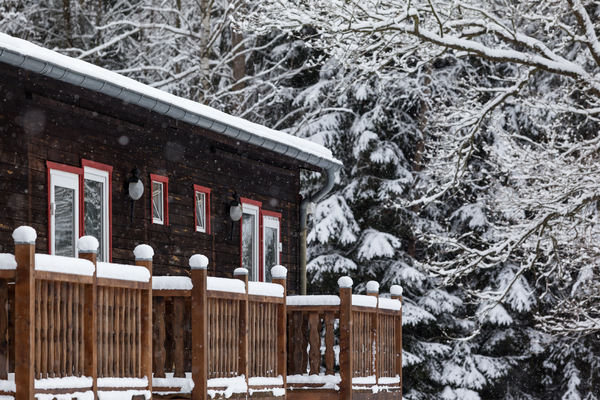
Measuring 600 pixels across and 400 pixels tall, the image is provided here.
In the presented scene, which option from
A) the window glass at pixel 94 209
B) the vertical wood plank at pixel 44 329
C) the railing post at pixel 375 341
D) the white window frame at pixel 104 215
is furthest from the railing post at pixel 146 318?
the railing post at pixel 375 341

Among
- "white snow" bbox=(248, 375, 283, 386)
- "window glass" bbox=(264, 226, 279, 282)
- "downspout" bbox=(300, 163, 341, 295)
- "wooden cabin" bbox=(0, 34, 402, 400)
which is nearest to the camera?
"wooden cabin" bbox=(0, 34, 402, 400)

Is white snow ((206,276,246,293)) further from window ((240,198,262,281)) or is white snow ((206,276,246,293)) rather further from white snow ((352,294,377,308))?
window ((240,198,262,281))

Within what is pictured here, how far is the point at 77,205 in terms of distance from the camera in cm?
1019

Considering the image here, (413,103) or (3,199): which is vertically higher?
(413,103)

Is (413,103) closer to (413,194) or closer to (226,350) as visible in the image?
(413,194)

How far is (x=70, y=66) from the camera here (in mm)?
9125

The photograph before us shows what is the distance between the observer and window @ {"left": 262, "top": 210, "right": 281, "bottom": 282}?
50.0 ft

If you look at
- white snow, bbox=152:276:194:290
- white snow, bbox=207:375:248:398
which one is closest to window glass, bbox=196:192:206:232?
white snow, bbox=207:375:248:398

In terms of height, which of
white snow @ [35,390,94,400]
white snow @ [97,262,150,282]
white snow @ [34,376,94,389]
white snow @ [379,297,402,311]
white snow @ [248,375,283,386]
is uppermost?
white snow @ [97,262,150,282]

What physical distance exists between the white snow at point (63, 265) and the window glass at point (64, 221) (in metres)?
2.98

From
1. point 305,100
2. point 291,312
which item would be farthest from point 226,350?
point 305,100

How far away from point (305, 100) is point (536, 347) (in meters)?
9.62

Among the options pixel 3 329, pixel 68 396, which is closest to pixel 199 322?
pixel 68 396

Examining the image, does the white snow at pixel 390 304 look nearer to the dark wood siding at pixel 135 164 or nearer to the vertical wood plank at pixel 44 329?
the dark wood siding at pixel 135 164
